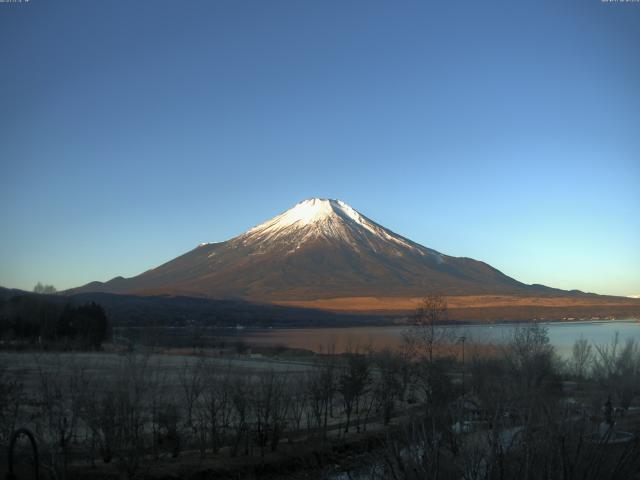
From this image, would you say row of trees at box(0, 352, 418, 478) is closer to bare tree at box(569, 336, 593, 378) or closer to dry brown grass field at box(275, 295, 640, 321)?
bare tree at box(569, 336, 593, 378)

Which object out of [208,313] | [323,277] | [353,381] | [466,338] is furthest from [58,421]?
[323,277]

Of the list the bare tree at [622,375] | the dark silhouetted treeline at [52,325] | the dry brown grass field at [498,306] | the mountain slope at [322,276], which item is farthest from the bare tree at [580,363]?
the mountain slope at [322,276]

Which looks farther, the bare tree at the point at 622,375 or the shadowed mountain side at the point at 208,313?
the shadowed mountain side at the point at 208,313

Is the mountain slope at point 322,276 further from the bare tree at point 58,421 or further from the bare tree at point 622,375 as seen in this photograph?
the bare tree at point 58,421

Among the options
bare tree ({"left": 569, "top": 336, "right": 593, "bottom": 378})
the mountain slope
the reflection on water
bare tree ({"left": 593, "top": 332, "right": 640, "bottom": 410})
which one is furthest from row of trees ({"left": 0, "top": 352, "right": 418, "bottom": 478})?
the mountain slope

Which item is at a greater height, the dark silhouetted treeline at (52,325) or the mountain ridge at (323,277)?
the mountain ridge at (323,277)

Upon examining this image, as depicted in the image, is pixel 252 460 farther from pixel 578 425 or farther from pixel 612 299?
pixel 612 299

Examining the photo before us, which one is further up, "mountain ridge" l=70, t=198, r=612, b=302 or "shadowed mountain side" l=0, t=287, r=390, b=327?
"mountain ridge" l=70, t=198, r=612, b=302

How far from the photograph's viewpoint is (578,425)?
629 centimetres

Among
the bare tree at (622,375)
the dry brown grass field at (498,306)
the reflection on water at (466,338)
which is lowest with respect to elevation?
the reflection on water at (466,338)

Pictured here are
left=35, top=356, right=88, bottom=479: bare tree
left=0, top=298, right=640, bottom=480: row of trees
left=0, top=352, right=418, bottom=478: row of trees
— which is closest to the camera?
left=0, top=298, right=640, bottom=480: row of trees

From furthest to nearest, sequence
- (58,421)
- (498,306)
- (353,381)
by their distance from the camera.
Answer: (498,306), (353,381), (58,421)

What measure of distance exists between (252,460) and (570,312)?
121369mm

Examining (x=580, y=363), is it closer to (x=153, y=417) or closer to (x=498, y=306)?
(x=153, y=417)
